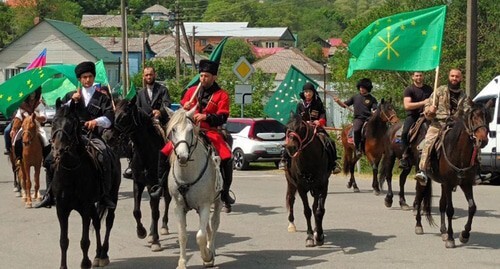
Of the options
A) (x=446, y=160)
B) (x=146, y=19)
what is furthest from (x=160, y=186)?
(x=146, y=19)

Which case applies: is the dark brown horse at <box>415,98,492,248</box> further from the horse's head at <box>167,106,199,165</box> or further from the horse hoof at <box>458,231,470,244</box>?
the horse's head at <box>167,106,199,165</box>

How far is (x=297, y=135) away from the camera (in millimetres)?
14016

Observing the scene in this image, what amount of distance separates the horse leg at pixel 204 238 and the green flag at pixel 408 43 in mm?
5681

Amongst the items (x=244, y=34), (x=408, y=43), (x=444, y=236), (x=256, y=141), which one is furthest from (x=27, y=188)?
(x=244, y=34)

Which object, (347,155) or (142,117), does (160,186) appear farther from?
(347,155)

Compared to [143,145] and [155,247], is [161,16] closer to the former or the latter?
[143,145]

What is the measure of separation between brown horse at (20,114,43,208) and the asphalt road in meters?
0.52

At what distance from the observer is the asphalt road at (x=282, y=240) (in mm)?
12922

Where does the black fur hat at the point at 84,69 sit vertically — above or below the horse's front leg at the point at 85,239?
above

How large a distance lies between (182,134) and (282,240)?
12.8 ft

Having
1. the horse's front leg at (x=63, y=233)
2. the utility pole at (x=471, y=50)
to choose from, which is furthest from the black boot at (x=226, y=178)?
the utility pole at (x=471, y=50)

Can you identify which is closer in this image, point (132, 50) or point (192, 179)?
point (192, 179)

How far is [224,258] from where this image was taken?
13.3 m

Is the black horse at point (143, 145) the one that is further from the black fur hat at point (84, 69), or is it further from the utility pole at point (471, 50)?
the utility pole at point (471, 50)
